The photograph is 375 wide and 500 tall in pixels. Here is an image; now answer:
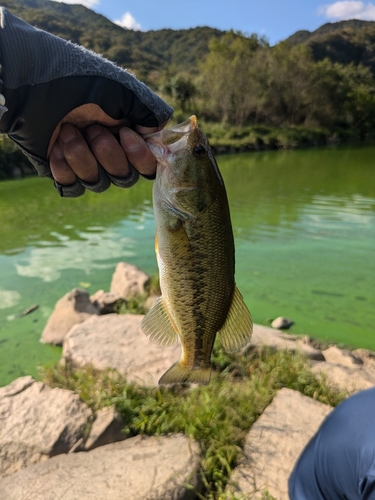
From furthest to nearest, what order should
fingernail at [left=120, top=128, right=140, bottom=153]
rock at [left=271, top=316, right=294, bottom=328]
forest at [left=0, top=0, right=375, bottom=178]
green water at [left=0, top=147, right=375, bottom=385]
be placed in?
forest at [left=0, top=0, right=375, bottom=178] < green water at [left=0, top=147, right=375, bottom=385] < rock at [left=271, top=316, right=294, bottom=328] < fingernail at [left=120, top=128, right=140, bottom=153]

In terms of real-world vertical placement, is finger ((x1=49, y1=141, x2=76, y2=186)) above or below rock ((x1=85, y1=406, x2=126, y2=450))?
above

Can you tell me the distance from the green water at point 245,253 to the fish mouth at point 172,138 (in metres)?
3.88

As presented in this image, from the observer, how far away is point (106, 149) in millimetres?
1937

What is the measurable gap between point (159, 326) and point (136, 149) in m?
0.92

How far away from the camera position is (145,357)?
13.4ft

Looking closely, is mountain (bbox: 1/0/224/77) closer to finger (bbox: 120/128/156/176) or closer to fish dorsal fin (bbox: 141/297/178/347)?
finger (bbox: 120/128/156/176)

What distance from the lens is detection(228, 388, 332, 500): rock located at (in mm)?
2584

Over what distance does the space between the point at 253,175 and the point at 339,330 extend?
654 inches

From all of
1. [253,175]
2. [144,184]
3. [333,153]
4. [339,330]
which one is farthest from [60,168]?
[333,153]

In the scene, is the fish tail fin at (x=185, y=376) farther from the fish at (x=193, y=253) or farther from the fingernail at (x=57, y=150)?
the fingernail at (x=57, y=150)

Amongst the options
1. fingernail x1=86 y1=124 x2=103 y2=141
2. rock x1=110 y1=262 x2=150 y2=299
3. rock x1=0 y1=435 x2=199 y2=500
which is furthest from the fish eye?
rock x1=110 y1=262 x2=150 y2=299

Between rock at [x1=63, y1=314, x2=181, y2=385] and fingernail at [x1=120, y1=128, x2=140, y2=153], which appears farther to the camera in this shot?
rock at [x1=63, y1=314, x2=181, y2=385]

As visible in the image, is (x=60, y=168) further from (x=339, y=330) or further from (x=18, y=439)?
(x=339, y=330)

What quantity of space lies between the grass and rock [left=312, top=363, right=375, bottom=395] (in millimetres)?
151
